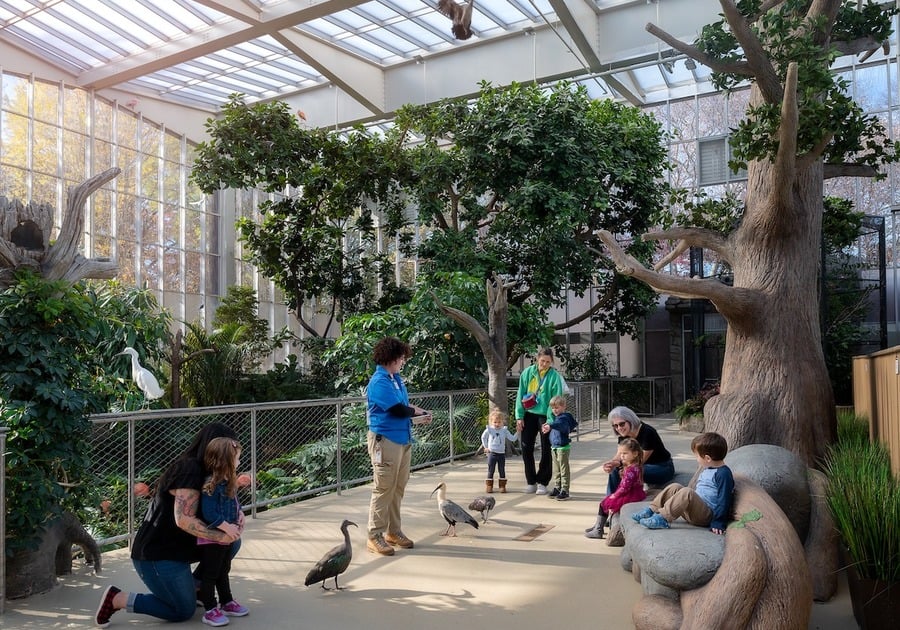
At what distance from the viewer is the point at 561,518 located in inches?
279

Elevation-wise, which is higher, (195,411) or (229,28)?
(229,28)

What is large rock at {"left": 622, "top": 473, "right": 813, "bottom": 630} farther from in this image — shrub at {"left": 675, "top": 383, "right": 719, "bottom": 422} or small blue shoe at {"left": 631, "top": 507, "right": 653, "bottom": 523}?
shrub at {"left": 675, "top": 383, "right": 719, "bottom": 422}

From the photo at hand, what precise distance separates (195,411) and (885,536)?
16.4ft

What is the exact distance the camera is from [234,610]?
4387 millimetres

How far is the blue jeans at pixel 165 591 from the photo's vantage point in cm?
413

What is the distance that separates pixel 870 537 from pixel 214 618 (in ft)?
11.6

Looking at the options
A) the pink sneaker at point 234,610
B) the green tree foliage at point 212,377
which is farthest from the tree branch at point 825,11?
the green tree foliage at point 212,377

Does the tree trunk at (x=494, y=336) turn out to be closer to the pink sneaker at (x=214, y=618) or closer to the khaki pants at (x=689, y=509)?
the khaki pants at (x=689, y=509)

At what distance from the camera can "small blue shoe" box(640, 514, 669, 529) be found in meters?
4.20

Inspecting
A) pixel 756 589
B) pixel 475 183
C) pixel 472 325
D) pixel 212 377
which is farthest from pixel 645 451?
pixel 212 377

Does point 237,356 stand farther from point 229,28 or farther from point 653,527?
point 653,527

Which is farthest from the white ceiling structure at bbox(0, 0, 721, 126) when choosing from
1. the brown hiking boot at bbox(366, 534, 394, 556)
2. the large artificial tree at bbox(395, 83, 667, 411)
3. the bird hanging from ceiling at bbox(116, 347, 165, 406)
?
the brown hiking boot at bbox(366, 534, 394, 556)

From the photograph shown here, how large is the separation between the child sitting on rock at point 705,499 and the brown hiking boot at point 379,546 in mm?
2067

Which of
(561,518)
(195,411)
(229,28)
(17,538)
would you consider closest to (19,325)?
(17,538)
